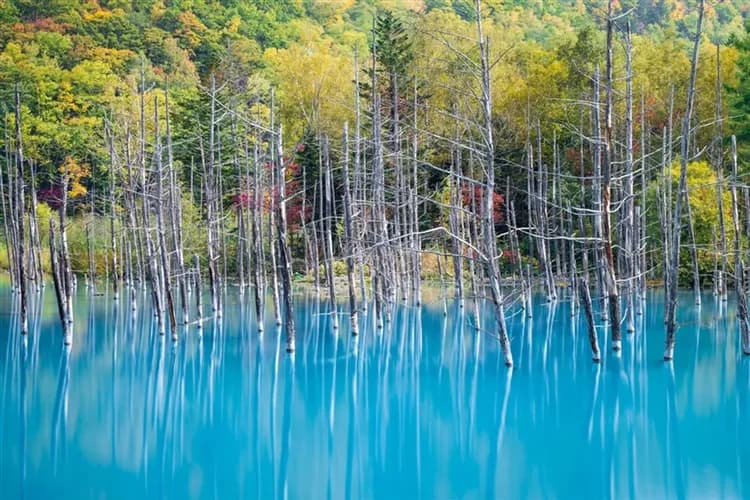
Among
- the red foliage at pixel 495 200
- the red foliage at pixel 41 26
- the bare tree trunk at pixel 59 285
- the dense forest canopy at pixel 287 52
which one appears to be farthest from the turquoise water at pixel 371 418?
the red foliage at pixel 41 26

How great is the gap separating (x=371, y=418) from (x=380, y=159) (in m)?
9.70

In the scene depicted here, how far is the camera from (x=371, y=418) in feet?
39.8

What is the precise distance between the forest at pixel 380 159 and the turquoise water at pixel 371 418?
1.07 meters

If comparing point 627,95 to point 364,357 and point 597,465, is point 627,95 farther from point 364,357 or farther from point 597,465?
point 597,465

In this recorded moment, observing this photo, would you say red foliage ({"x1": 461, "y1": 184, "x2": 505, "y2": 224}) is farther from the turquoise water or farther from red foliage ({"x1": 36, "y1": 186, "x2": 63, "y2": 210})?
red foliage ({"x1": 36, "y1": 186, "x2": 63, "y2": 210})

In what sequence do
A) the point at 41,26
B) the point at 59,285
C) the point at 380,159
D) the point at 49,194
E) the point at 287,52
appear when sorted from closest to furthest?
the point at 59,285 < the point at 380,159 < the point at 49,194 < the point at 287,52 < the point at 41,26

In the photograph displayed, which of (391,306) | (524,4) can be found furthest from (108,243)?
(524,4)

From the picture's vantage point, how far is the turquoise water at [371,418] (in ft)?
29.5

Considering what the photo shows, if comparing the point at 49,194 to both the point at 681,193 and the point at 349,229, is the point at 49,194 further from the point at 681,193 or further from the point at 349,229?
the point at 681,193

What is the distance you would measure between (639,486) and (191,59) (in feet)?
185

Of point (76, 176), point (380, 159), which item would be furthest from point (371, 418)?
point (76, 176)

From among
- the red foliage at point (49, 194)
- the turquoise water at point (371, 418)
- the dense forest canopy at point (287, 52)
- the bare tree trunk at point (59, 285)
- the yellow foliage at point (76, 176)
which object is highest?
the dense forest canopy at point (287, 52)

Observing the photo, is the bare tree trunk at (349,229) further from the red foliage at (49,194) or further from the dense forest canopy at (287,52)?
the red foliage at (49,194)

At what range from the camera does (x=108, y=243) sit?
1484 inches
